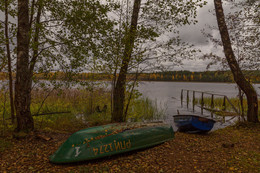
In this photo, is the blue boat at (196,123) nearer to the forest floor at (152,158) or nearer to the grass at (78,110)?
the forest floor at (152,158)

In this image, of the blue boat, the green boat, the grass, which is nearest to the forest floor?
the green boat

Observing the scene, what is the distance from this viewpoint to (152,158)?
185 inches

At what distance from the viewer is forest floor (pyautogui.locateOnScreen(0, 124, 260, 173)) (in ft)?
13.5

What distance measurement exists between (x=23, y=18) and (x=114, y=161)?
524cm

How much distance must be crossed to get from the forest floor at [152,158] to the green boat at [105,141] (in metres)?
0.20

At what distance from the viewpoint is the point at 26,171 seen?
4008mm

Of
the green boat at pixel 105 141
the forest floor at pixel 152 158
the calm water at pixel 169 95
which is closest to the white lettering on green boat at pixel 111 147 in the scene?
the green boat at pixel 105 141

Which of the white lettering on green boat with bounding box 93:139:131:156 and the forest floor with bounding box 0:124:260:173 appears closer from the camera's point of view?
the forest floor with bounding box 0:124:260:173

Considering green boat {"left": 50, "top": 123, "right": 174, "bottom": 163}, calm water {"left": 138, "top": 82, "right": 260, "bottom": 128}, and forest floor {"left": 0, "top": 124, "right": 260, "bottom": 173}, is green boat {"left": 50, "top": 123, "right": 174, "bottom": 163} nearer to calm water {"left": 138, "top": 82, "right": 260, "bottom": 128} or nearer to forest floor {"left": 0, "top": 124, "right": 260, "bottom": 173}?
forest floor {"left": 0, "top": 124, "right": 260, "bottom": 173}

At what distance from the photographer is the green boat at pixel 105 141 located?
4.43 meters

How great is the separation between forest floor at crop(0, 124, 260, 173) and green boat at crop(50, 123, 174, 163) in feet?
0.67

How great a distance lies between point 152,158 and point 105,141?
134cm

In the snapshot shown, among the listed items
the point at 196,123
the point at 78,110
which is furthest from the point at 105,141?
the point at 78,110

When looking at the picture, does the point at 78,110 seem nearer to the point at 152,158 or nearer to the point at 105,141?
the point at 105,141
